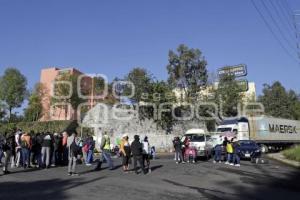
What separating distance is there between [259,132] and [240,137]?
14.8 feet

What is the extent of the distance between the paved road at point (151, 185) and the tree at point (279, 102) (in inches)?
2821

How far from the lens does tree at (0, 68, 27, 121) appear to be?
6575 centimetres

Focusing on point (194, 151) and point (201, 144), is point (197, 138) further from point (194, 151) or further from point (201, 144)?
point (194, 151)

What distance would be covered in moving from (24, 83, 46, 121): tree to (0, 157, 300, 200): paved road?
50.4m

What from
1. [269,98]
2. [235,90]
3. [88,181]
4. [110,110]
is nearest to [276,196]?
[88,181]

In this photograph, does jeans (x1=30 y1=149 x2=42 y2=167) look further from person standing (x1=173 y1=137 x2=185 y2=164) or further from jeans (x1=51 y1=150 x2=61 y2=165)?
person standing (x1=173 y1=137 x2=185 y2=164)

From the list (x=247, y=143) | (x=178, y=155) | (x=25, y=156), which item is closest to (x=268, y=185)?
(x=178, y=155)

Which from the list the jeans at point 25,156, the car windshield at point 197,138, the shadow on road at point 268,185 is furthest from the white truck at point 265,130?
the jeans at point 25,156

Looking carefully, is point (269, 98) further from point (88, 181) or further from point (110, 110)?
point (88, 181)

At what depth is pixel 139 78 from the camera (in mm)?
57156

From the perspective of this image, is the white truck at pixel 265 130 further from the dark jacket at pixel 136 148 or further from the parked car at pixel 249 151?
the dark jacket at pixel 136 148

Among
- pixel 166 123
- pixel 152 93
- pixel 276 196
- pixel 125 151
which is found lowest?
pixel 276 196

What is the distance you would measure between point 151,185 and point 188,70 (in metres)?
43.8

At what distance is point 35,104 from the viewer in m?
68.4
